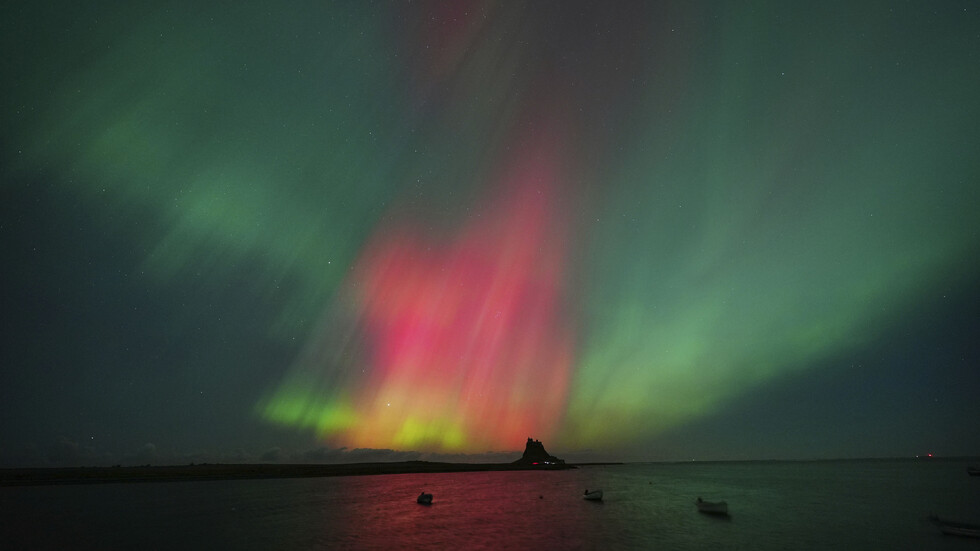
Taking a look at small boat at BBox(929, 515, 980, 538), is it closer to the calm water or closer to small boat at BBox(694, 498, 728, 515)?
the calm water

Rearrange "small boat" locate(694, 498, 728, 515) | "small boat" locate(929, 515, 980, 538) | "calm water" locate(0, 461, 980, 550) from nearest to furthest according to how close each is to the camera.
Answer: "calm water" locate(0, 461, 980, 550) → "small boat" locate(929, 515, 980, 538) → "small boat" locate(694, 498, 728, 515)

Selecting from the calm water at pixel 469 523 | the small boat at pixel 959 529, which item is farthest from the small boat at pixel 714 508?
the small boat at pixel 959 529

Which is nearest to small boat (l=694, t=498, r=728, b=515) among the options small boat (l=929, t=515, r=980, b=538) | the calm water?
the calm water

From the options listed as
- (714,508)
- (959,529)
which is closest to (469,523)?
(714,508)

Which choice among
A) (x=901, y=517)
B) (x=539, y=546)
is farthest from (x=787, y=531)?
(x=539, y=546)

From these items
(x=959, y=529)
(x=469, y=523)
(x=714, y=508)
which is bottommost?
(x=469, y=523)

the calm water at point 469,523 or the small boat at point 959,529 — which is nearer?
the calm water at point 469,523

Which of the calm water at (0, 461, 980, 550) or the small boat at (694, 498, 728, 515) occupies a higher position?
the small boat at (694, 498, 728, 515)

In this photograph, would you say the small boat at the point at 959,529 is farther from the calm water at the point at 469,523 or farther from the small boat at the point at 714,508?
the small boat at the point at 714,508

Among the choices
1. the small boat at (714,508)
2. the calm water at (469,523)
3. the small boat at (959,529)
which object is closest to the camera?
the calm water at (469,523)

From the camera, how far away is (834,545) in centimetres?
4138

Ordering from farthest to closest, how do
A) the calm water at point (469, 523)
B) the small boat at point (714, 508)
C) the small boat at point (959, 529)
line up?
the small boat at point (714, 508) < the small boat at point (959, 529) < the calm water at point (469, 523)

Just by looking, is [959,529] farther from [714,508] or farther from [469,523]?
[469,523]

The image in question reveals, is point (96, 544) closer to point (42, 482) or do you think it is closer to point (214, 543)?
point (214, 543)
